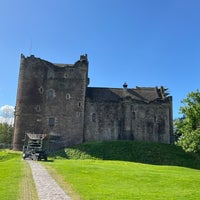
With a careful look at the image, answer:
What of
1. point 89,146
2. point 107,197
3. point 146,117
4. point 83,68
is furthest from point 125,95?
point 107,197

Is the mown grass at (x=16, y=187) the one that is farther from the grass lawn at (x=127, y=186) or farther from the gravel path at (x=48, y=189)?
the grass lawn at (x=127, y=186)

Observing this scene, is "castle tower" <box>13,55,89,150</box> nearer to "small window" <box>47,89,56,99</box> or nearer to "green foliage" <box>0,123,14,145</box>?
"small window" <box>47,89,56,99</box>

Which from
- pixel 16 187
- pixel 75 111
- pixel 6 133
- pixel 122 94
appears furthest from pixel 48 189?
pixel 6 133

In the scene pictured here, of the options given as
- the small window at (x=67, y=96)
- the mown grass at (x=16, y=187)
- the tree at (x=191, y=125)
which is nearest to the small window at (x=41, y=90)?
the small window at (x=67, y=96)

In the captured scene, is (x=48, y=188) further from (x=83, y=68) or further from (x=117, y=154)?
(x=83, y=68)

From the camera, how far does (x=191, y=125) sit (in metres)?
32.8

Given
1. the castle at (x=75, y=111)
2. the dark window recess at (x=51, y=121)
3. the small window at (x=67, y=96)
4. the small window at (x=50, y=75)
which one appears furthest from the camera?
the small window at (x=50, y=75)

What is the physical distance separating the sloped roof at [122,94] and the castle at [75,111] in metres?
0.18

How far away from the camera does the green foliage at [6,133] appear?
2732 inches

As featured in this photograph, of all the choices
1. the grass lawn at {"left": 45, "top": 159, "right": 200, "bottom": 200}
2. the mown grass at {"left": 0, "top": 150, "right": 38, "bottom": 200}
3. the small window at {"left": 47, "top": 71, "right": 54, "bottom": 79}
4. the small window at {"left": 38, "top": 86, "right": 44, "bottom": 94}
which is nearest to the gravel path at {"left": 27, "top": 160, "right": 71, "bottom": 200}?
the mown grass at {"left": 0, "top": 150, "right": 38, "bottom": 200}

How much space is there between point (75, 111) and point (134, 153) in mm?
13278

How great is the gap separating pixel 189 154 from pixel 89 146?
556 inches

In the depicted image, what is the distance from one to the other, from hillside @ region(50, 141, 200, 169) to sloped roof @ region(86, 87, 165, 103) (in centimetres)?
1008

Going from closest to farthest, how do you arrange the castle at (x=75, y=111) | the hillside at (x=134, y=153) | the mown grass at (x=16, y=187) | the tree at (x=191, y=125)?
the mown grass at (x=16, y=187) → the tree at (x=191, y=125) → the hillside at (x=134, y=153) → the castle at (x=75, y=111)
